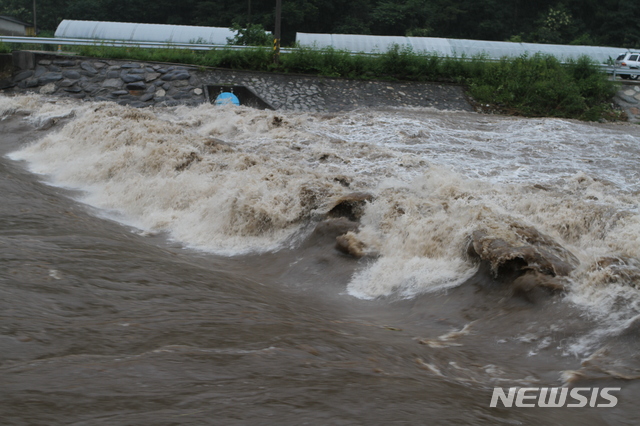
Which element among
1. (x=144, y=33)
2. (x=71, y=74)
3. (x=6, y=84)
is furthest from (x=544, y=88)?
(x=144, y=33)

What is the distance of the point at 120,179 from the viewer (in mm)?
9828

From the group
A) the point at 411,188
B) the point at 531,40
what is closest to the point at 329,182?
the point at 411,188

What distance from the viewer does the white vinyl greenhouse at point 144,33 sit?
28.2 m

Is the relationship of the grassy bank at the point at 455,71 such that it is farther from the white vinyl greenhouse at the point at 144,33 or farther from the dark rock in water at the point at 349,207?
the dark rock in water at the point at 349,207

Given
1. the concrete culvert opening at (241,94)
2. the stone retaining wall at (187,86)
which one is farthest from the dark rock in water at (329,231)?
the concrete culvert opening at (241,94)

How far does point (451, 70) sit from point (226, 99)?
7023mm

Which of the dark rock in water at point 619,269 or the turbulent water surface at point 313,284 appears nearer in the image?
the turbulent water surface at point 313,284

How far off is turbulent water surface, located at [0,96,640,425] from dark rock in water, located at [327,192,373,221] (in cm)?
2

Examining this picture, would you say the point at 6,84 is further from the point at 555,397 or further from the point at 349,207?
the point at 555,397

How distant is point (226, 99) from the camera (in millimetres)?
→ 16172

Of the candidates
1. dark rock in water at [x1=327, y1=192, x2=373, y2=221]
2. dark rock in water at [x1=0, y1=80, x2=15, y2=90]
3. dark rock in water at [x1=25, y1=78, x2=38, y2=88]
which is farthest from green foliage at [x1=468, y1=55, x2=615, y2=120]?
dark rock in water at [x1=0, y1=80, x2=15, y2=90]

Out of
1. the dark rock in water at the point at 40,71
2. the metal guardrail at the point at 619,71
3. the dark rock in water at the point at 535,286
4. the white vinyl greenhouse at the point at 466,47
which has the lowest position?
the dark rock in water at the point at 535,286

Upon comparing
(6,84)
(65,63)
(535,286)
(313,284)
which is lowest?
(313,284)

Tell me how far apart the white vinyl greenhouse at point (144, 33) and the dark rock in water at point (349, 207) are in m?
22.7
